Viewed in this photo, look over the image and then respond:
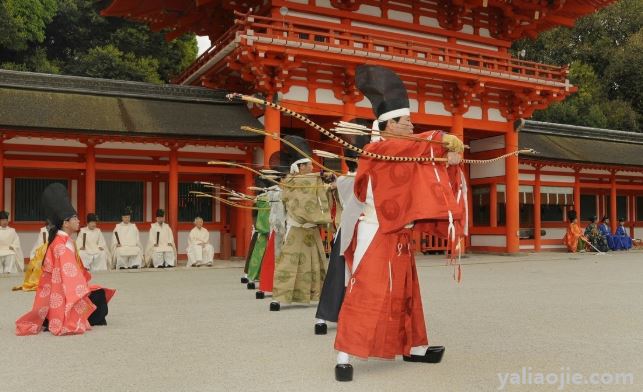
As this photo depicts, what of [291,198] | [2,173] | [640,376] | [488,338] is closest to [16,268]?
[2,173]

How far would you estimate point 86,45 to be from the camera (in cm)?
2797

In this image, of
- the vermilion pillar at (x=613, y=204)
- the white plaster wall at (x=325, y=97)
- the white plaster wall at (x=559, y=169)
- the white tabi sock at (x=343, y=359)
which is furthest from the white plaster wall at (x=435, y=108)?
the white tabi sock at (x=343, y=359)

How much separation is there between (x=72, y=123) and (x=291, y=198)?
7048 millimetres

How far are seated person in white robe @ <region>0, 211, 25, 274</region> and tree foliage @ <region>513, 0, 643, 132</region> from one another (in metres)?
25.3

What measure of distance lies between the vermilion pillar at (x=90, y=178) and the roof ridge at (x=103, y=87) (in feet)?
4.83

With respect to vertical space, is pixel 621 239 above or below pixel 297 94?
below

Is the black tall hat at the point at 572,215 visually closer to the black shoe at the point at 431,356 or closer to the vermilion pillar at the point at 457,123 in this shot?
the vermilion pillar at the point at 457,123

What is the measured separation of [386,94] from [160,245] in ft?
Result: 32.5

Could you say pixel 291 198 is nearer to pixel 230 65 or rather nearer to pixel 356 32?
pixel 230 65

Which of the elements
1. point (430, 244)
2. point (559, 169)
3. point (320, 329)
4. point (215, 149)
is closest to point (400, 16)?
point (215, 149)

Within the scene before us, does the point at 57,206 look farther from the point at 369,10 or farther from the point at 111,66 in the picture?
the point at 111,66

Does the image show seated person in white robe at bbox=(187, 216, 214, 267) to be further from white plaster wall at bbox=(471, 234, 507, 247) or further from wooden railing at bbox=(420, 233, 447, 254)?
white plaster wall at bbox=(471, 234, 507, 247)

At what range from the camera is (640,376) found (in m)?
3.73

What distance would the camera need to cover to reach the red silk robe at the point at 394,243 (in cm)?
376
